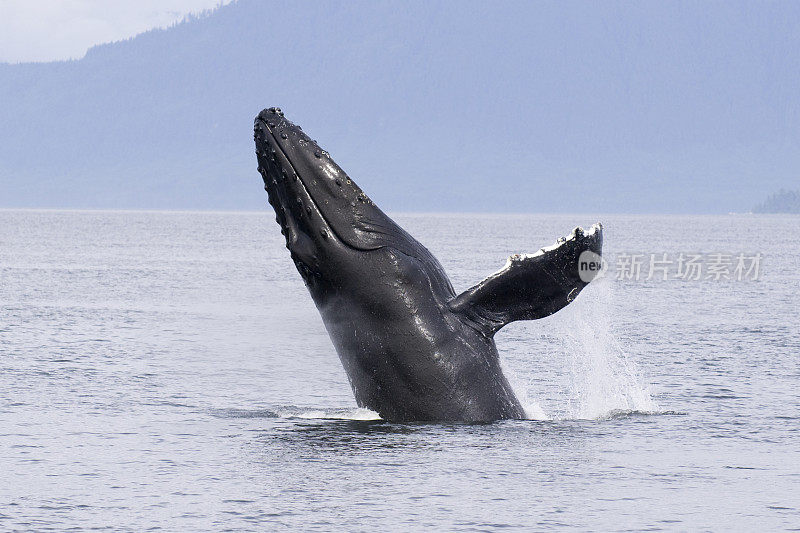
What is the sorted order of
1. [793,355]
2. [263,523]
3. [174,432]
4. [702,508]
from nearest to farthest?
1. [263,523]
2. [702,508]
3. [174,432]
4. [793,355]

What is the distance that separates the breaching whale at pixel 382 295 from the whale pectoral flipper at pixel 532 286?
0.6 inches

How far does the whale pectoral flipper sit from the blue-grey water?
1368 mm

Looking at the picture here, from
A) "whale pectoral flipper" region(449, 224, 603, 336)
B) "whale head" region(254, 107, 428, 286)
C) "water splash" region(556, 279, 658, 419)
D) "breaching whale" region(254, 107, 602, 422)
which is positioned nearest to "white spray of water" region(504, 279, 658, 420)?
"water splash" region(556, 279, 658, 419)

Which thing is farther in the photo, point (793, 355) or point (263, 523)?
point (793, 355)

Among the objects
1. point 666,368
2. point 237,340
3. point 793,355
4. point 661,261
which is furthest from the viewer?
point 661,261

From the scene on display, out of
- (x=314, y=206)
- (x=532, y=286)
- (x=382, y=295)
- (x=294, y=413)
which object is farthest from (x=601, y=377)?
(x=314, y=206)

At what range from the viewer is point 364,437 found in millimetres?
14828

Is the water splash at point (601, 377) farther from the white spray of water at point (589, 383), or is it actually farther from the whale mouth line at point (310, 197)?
the whale mouth line at point (310, 197)

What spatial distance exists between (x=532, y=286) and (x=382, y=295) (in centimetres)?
160

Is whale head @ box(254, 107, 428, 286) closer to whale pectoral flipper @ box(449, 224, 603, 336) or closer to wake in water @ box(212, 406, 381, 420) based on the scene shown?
whale pectoral flipper @ box(449, 224, 603, 336)

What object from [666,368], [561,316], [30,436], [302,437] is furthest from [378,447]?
[561,316]

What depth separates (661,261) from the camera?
283ft

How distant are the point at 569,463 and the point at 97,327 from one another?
67.3ft

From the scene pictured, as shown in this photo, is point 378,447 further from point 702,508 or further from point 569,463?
point 702,508
